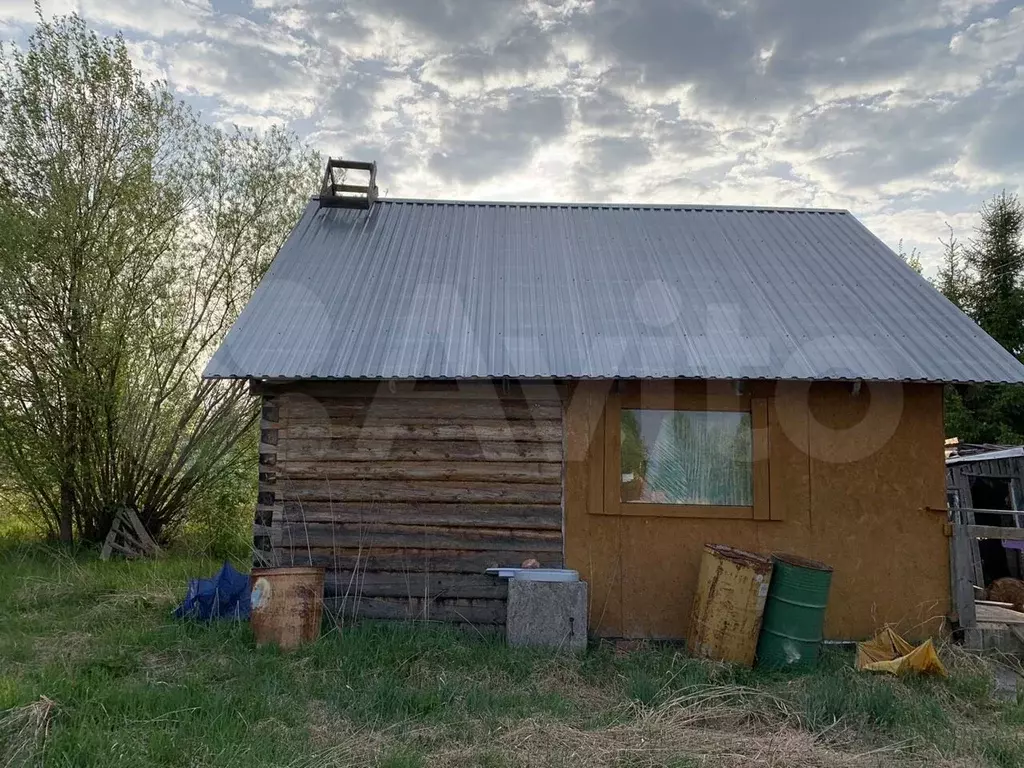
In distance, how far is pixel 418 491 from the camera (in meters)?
6.88

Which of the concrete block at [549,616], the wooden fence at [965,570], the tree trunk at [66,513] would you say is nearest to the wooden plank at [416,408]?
the concrete block at [549,616]

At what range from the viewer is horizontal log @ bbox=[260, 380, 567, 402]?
6.92 m

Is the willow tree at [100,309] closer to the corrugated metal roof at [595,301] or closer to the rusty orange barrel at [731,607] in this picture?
the corrugated metal roof at [595,301]

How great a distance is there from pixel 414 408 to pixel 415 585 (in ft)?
5.67

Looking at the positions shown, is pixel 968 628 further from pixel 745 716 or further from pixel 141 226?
pixel 141 226

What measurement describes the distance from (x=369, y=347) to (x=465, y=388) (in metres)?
1.03

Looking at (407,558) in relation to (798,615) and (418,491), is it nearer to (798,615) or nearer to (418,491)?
(418,491)

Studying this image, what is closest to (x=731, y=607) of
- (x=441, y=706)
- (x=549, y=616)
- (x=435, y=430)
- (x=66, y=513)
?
(x=549, y=616)

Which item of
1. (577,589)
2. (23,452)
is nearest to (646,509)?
(577,589)

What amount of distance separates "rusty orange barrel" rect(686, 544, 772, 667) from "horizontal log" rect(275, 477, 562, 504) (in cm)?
162

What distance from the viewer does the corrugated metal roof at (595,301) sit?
658 cm

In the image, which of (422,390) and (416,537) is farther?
(422,390)

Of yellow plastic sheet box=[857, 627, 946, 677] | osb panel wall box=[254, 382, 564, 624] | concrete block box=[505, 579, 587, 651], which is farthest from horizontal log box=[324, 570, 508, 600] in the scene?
yellow plastic sheet box=[857, 627, 946, 677]

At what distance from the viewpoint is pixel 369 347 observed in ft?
22.5
